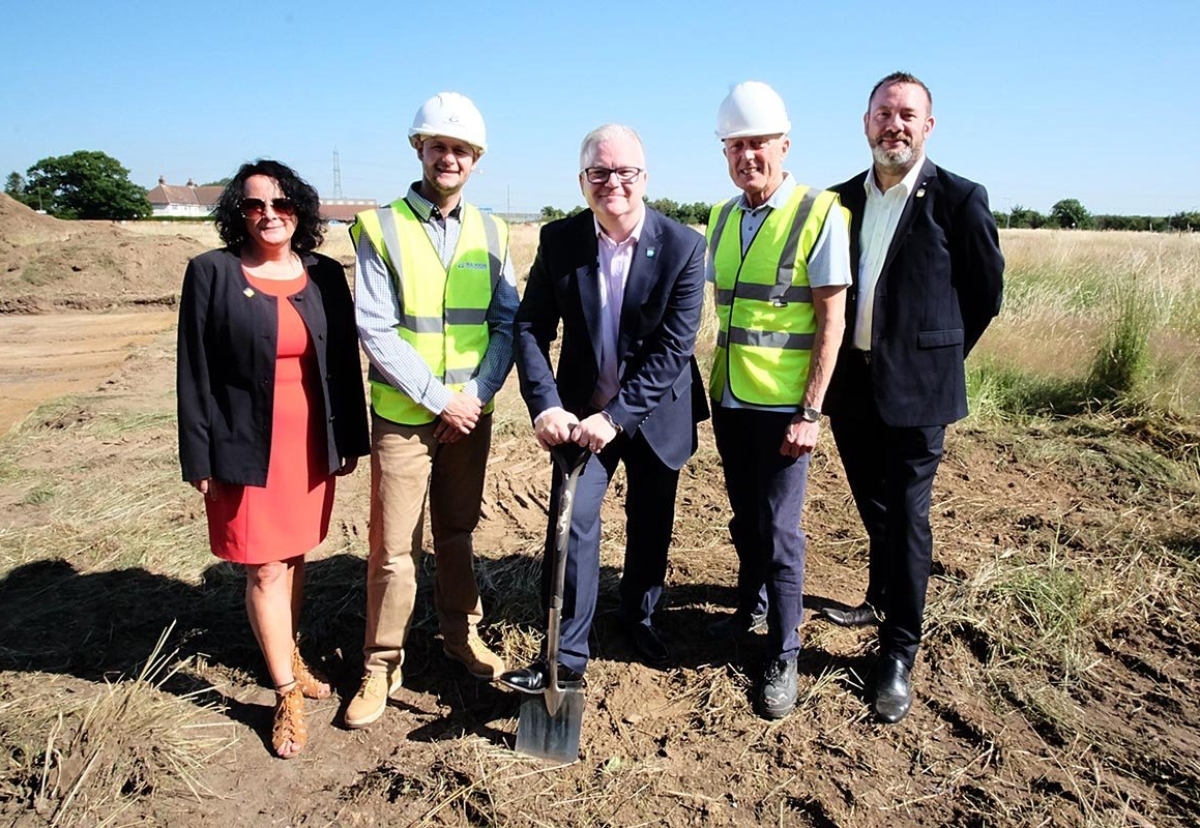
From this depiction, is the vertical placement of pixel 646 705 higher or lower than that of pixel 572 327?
lower

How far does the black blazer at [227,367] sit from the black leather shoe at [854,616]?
2.47 metres

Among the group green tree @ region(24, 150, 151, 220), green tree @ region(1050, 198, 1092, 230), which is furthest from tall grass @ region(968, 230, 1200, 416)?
green tree @ region(24, 150, 151, 220)

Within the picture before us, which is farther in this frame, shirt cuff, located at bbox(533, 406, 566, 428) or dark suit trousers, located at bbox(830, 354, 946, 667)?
dark suit trousers, located at bbox(830, 354, 946, 667)

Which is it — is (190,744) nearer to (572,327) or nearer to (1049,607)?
(572,327)

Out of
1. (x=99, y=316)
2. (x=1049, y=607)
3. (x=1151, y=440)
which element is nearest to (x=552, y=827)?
(x=1049, y=607)

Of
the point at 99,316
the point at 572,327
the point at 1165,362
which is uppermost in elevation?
the point at 572,327

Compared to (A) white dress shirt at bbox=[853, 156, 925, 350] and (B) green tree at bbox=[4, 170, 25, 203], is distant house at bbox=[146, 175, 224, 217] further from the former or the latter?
(A) white dress shirt at bbox=[853, 156, 925, 350]

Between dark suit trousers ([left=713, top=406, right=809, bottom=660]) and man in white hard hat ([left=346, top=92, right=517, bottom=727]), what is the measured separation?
37.9 inches

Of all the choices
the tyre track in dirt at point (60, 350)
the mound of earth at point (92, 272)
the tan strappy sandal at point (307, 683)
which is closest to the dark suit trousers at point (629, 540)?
the tan strappy sandal at point (307, 683)

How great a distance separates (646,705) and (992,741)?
126 centimetres

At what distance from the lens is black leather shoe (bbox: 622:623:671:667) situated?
3.54 metres

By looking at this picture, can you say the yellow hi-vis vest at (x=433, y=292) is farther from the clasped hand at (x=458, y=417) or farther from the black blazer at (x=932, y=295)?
the black blazer at (x=932, y=295)

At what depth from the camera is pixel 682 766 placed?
289 cm

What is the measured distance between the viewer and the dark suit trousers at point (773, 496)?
9.98ft
